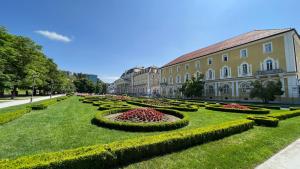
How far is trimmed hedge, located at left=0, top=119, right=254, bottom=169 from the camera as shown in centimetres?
352

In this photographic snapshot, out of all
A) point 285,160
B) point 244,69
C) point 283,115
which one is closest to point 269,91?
point 244,69

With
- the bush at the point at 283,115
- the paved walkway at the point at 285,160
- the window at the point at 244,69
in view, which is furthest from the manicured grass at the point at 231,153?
the window at the point at 244,69

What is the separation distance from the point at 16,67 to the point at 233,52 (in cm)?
4261

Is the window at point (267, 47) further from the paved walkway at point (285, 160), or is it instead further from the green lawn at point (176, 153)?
the paved walkway at point (285, 160)

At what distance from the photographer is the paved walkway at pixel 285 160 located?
4766mm

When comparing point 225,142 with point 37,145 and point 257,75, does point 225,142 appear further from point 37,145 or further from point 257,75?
point 257,75

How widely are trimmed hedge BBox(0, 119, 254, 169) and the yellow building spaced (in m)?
25.7

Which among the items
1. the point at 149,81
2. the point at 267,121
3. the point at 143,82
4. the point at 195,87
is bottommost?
the point at 267,121

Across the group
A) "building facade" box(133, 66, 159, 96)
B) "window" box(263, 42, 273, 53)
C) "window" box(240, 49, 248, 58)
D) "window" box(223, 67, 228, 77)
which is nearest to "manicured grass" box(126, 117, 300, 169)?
"window" box(263, 42, 273, 53)

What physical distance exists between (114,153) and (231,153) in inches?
147

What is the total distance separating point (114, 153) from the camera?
4293 mm

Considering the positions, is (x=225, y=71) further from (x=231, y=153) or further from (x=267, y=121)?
(x=231, y=153)

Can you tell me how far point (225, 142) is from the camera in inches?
255

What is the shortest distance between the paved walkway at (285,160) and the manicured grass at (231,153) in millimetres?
171
